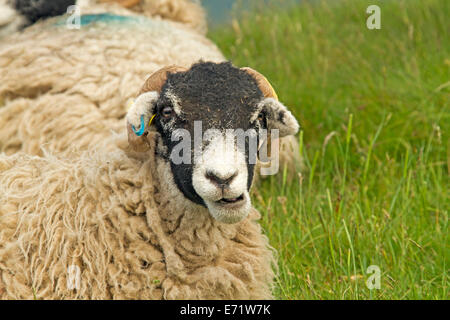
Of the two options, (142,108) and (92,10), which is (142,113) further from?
(92,10)

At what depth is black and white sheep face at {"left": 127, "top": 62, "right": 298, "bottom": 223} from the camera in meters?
2.98

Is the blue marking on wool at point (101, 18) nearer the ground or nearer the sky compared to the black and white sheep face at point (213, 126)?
nearer the sky

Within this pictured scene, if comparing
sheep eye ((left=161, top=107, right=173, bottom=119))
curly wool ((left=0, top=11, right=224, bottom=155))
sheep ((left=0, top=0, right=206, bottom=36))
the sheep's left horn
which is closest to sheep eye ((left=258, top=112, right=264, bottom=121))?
the sheep's left horn

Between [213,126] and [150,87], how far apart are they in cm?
49

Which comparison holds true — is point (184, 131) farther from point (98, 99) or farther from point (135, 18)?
point (135, 18)

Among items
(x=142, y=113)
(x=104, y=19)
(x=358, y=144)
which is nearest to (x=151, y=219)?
(x=142, y=113)

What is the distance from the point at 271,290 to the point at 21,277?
130cm

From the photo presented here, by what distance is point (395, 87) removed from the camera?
589 cm

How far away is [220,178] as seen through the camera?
9.58 feet

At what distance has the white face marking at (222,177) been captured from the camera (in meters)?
2.94

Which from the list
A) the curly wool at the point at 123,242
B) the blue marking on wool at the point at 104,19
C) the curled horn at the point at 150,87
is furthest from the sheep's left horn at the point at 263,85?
the blue marking on wool at the point at 104,19

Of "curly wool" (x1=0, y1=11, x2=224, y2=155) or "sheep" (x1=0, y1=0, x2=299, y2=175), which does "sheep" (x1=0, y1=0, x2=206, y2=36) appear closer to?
"sheep" (x1=0, y1=0, x2=299, y2=175)

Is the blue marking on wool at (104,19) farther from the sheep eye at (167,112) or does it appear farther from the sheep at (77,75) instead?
the sheep eye at (167,112)

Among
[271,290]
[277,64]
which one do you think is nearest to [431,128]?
[277,64]
